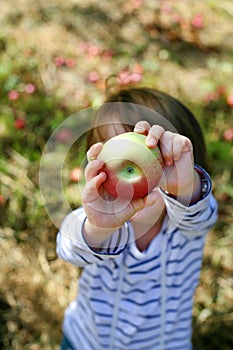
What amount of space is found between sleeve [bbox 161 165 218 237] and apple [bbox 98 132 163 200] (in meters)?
0.19

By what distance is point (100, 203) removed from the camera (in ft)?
3.01

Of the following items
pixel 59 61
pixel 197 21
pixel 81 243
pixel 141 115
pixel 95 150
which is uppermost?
pixel 95 150

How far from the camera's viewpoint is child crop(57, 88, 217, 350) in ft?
3.59

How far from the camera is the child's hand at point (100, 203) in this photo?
865 millimetres

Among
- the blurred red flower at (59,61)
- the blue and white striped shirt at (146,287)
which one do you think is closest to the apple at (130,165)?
the blue and white striped shirt at (146,287)

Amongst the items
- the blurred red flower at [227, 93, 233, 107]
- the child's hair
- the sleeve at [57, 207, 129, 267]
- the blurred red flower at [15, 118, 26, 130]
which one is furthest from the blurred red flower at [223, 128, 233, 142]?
the sleeve at [57, 207, 129, 267]

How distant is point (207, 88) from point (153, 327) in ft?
4.52

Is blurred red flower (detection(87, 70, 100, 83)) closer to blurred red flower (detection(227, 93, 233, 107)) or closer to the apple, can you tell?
blurred red flower (detection(227, 93, 233, 107))

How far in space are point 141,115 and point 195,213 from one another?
0.21 m

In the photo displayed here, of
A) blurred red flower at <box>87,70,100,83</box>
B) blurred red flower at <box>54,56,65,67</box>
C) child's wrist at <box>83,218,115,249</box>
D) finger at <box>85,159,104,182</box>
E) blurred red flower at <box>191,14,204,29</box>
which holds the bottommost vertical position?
blurred red flower at <box>54,56,65,67</box>

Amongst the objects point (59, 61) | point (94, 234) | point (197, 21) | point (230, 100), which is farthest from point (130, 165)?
point (197, 21)

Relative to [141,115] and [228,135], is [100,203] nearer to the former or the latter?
[141,115]

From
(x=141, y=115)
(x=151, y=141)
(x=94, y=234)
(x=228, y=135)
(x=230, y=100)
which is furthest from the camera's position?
(x=230, y=100)

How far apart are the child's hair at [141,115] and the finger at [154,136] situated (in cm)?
21
